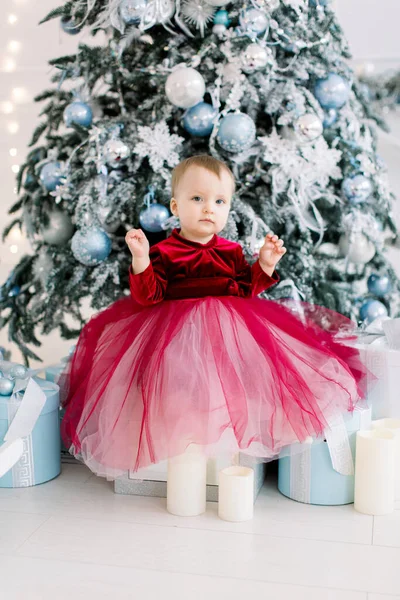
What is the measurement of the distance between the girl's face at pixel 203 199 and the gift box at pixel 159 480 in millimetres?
515

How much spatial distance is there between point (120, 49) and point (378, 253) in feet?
3.24

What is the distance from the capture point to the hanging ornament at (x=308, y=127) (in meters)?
1.80

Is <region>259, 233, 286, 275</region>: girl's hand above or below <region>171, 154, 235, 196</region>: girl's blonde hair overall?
below

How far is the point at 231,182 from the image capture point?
5.10 ft

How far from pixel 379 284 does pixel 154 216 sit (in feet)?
2.60

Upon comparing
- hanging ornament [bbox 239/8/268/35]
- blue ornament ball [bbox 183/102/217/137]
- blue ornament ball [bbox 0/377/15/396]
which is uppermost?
hanging ornament [bbox 239/8/268/35]

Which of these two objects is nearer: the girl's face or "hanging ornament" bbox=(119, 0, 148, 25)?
the girl's face

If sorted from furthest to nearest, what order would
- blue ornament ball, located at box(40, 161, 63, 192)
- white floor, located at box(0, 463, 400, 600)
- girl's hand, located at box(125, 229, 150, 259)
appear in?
blue ornament ball, located at box(40, 161, 63, 192), girl's hand, located at box(125, 229, 150, 259), white floor, located at box(0, 463, 400, 600)

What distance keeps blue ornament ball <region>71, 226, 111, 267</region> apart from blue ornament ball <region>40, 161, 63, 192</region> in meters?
0.19

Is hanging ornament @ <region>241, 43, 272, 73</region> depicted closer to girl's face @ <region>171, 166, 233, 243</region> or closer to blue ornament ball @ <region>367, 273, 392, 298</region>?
girl's face @ <region>171, 166, 233, 243</region>

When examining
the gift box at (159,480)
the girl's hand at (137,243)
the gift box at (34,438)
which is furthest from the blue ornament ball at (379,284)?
the gift box at (34,438)

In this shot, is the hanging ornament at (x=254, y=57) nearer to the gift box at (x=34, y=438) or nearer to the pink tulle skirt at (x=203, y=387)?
the pink tulle skirt at (x=203, y=387)

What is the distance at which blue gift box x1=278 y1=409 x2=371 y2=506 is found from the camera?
1418 mm

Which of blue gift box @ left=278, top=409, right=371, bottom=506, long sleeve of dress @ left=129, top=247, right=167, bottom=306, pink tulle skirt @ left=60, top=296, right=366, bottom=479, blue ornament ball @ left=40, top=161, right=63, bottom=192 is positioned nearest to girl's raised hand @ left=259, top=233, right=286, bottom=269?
pink tulle skirt @ left=60, top=296, right=366, bottom=479
